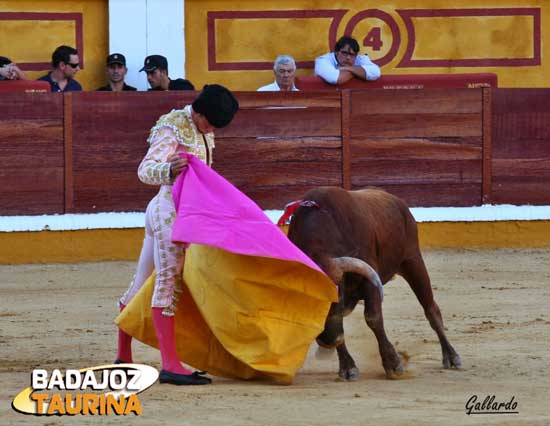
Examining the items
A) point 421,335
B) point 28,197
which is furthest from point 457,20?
point 421,335

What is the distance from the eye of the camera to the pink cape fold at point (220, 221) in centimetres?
454

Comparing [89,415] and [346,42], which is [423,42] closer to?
[346,42]

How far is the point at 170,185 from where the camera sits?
4.71m

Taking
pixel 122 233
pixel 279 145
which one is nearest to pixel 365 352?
pixel 122 233

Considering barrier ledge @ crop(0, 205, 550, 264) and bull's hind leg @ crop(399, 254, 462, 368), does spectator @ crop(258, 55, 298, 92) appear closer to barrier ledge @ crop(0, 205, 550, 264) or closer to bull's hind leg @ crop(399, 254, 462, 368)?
barrier ledge @ crop(0, 205, 550, 264)

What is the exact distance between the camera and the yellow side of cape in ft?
15.4

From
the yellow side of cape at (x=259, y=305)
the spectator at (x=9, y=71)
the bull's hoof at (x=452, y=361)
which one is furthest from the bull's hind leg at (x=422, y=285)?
the spectator at (x=9, y=71)

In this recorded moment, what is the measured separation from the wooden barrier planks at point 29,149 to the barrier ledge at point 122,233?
0.37 feet

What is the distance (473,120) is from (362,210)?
3996 millimetres

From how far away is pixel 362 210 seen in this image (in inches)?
197

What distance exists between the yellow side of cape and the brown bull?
3.3 inches

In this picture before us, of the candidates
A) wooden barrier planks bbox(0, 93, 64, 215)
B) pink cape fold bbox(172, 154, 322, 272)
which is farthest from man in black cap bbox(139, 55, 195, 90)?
pink cape fold bbox(172, 154, 322, 272)

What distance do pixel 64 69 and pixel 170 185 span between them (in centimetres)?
425

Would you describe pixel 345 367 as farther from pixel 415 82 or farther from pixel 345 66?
pixel 415 82
